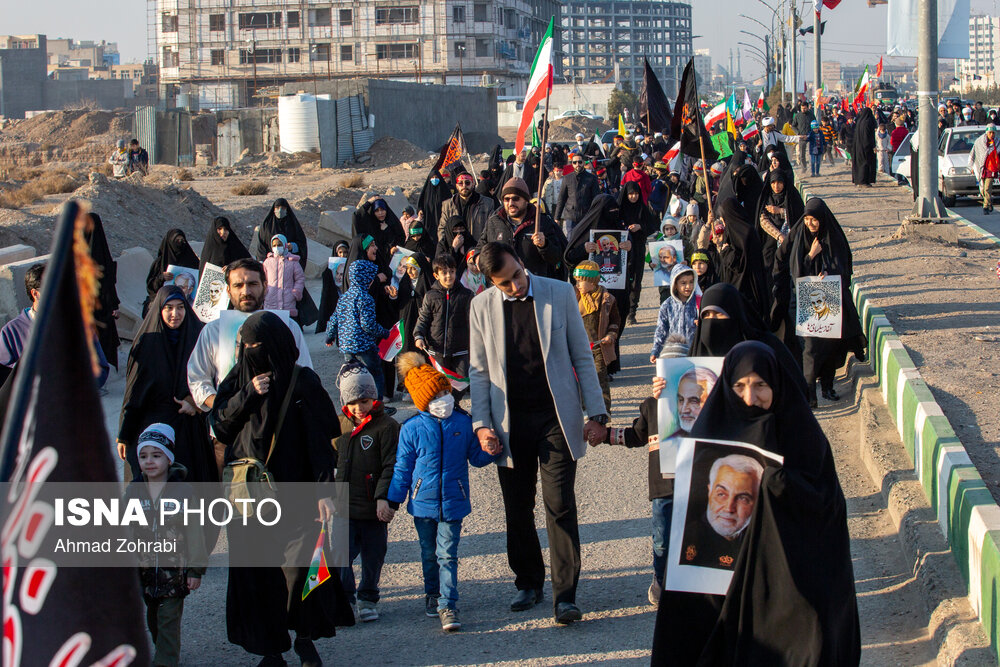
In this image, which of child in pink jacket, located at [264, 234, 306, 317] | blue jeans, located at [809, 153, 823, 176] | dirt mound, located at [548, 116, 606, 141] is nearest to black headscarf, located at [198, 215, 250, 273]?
child in pink jacket, located at [264, 234, 306, 317]

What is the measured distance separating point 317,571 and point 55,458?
3.29 meters

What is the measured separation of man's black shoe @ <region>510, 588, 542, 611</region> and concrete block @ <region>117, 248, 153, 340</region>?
28.8ft

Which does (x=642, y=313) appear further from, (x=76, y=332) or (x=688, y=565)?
(x=76, y=332)

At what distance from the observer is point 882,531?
618 centimetres

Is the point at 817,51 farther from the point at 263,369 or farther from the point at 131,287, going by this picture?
the point at 263,369

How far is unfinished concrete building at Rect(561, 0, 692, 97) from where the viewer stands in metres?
172

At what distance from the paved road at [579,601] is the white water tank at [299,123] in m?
37.5

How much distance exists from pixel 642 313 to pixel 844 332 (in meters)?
4.85

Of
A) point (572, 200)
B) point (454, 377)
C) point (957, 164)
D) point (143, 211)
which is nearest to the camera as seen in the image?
point (454, 377)

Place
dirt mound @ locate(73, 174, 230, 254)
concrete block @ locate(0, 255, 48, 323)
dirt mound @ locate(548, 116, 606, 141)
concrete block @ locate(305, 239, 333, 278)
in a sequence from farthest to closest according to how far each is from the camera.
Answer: dirt mound @ locate(548, 116, 606, 141) < dirt mound @ locate(73, 174, 230, 254) < concrete block @ locate(305, 239, 333, 278) < concrete block @ locate(0, 255, 48, 323)

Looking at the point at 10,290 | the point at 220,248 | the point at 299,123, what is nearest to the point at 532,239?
the point at 220,248

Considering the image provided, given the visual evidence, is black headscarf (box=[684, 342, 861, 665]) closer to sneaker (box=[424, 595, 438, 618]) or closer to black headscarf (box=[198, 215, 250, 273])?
sneaker (box=[424, 595, 438, 618])

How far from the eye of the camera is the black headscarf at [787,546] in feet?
12.0

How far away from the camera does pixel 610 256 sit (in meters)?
10.8
